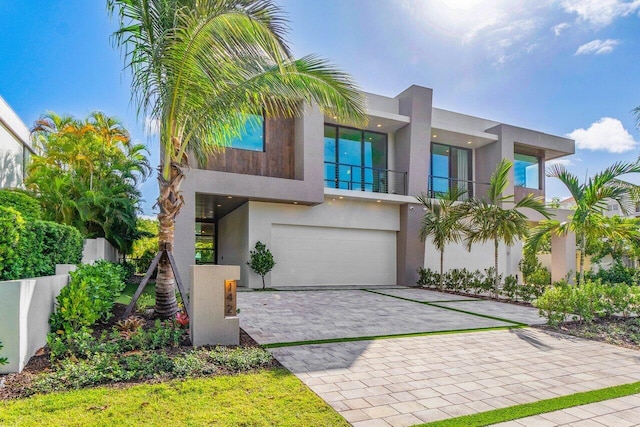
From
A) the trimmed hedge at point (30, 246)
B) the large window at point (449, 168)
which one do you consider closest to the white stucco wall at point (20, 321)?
the trimmed hedge at point (30, 246)

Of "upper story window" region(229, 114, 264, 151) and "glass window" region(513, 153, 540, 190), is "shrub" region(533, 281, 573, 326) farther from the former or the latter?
"glass window" region(513, 153, 540, 190)

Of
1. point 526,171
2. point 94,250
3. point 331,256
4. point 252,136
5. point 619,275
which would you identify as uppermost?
point 252,136

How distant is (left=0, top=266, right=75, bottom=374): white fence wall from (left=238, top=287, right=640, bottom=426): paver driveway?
2937 millimetres

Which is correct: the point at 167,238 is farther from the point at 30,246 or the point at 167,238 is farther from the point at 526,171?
the point at 526,171

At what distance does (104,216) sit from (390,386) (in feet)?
40.4

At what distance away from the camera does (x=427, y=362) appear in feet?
16.6

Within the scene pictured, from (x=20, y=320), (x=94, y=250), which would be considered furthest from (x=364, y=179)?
(x=20, y=320)

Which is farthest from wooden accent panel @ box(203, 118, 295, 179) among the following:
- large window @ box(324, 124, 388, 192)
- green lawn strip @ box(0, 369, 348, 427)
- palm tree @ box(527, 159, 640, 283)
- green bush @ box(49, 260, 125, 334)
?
green lawn strip @ box(0, 369, 348, 427)

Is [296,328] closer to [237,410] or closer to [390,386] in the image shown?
[390,386]

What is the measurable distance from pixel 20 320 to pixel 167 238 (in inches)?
111

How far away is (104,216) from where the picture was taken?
13031 mm

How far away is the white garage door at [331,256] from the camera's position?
1434 centimetres

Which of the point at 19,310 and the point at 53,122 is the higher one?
the point at 53,122

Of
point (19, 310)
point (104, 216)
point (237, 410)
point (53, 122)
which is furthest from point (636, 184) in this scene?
Result: point (53, 122)
